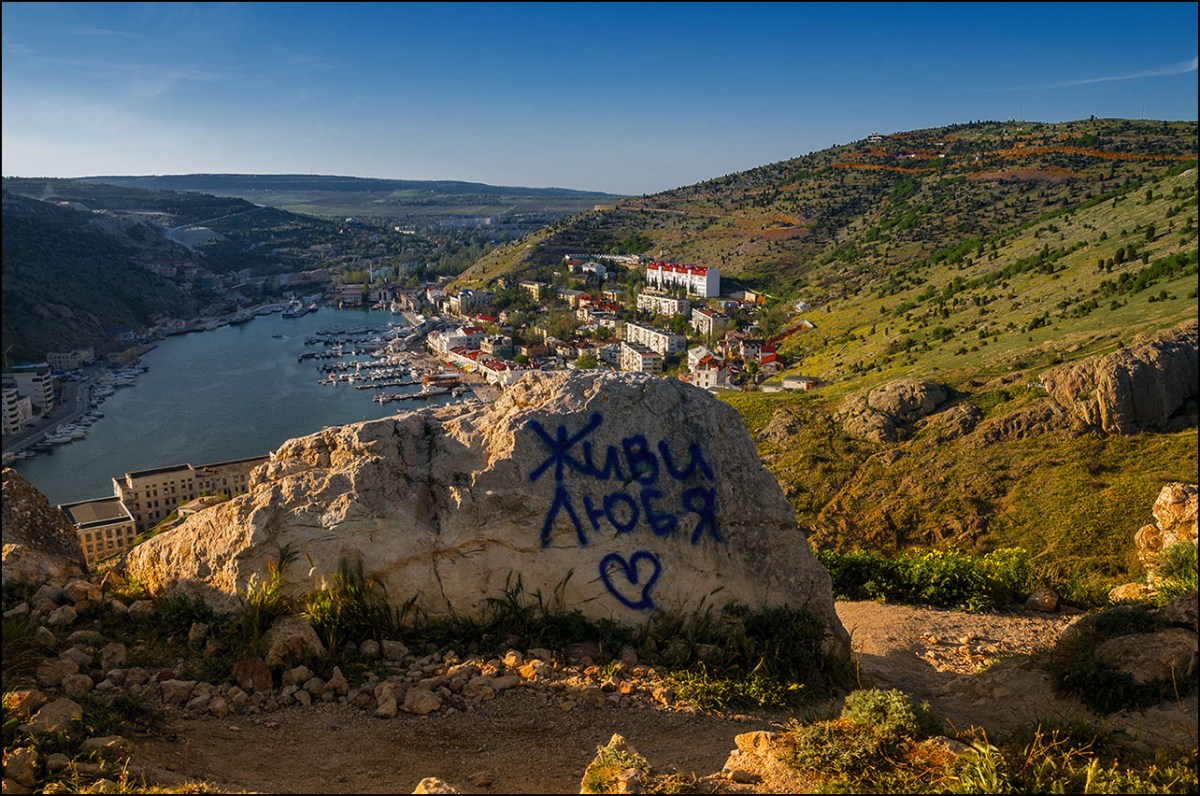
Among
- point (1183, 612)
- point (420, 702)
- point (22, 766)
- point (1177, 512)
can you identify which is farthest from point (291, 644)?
point (1177, 512)

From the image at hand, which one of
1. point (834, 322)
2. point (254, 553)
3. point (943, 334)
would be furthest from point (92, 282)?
point (254, 553)

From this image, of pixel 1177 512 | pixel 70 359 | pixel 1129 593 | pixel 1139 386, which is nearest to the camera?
pixel 1129 593

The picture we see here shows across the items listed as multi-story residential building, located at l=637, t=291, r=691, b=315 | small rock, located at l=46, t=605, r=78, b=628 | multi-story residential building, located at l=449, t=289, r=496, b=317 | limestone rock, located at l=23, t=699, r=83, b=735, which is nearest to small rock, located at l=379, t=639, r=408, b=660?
limestone rock, located at l=23, t=699, r=83, b=735

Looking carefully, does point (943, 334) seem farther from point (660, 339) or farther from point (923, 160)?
point (923, 160)

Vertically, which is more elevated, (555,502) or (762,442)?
(555,502)

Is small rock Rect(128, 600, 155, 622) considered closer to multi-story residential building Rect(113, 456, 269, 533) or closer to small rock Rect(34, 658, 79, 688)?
small rock Rect(34, 658, 79, 688)

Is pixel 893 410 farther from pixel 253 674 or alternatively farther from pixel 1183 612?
pixel 253 674
